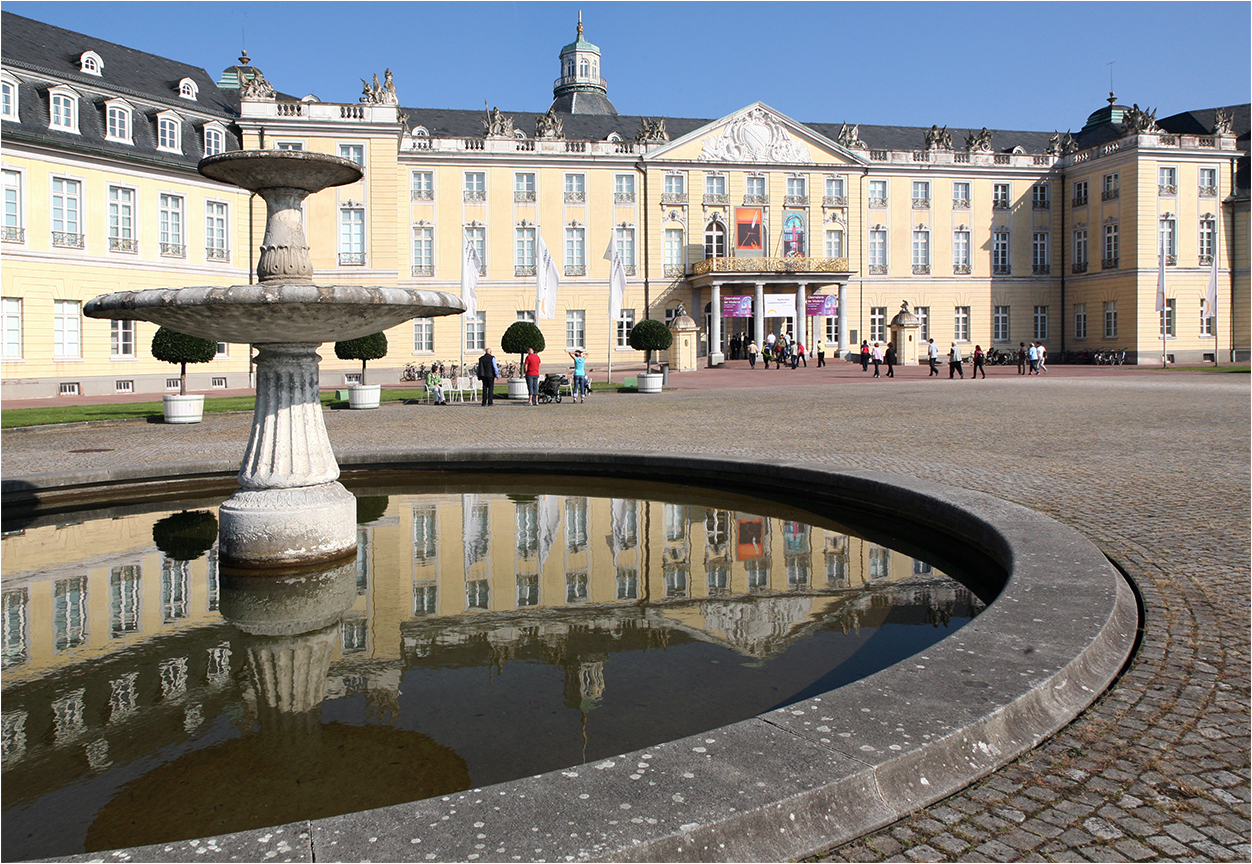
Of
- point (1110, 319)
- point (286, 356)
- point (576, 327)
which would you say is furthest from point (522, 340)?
point (1110, 319)

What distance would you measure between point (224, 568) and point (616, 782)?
5.11 m

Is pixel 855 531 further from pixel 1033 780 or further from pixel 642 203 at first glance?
pixel 642 203

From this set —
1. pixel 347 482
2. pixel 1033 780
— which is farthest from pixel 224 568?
pixel 1033 780

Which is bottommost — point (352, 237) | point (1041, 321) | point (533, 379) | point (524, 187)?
point (533, 379)

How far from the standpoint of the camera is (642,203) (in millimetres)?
52219

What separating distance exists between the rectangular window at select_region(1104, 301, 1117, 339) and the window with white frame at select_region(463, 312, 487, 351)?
1426 inches

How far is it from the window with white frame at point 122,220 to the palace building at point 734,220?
1.17 meters

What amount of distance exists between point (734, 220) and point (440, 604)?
162ft

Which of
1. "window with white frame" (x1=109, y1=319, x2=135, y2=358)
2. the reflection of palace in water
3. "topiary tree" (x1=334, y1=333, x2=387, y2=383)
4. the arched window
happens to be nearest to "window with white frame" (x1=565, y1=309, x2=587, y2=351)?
the arched window

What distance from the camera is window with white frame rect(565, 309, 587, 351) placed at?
5172cm

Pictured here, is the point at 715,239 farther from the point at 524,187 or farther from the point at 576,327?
the point at 524,187

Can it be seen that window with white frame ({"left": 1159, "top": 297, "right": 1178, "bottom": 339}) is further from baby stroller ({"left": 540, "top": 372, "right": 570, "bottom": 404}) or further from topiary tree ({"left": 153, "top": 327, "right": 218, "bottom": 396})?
topiary tree ({"left": 153, "top": 327, "right": 218, "bottom": 396})

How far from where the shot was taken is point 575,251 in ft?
170

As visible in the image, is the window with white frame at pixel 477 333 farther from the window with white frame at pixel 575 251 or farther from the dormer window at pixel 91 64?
the dormer window at pixel 91 64
